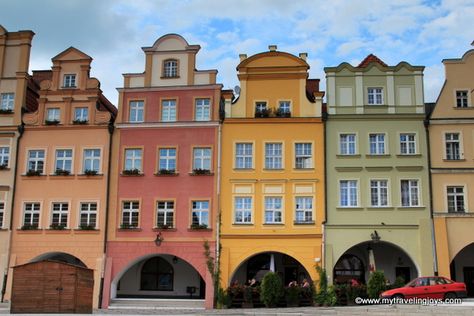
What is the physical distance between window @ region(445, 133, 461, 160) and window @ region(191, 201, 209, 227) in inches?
508

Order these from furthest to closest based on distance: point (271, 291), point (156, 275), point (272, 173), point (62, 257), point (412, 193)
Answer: point (156, 275)
point (62, 257)
point (272, 173)
point (412, 193)
point (271, 291)

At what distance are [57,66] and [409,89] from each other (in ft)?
64.7

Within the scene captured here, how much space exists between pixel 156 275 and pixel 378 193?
1339cm

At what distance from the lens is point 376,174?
34781 mm

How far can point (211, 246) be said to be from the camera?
114 feet

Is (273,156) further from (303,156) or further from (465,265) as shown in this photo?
(465,265)

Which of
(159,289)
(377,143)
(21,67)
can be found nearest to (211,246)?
(159,289)

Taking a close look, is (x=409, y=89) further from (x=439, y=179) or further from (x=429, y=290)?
(x=429, y=290)

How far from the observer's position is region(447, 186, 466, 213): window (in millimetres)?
34188

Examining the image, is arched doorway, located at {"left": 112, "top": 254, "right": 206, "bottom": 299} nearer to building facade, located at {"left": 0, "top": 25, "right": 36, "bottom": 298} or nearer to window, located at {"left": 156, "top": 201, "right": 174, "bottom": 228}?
window, located at {"left": 156, "top": 201, "right": 174, "bottom": 228}

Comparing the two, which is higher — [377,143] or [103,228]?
[377,143]

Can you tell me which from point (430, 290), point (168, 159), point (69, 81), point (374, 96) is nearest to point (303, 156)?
point (374, 96)

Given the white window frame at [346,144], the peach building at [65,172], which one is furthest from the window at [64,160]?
the white window frame at [346,144]

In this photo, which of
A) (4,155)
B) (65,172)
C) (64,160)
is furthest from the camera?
(4,155)
